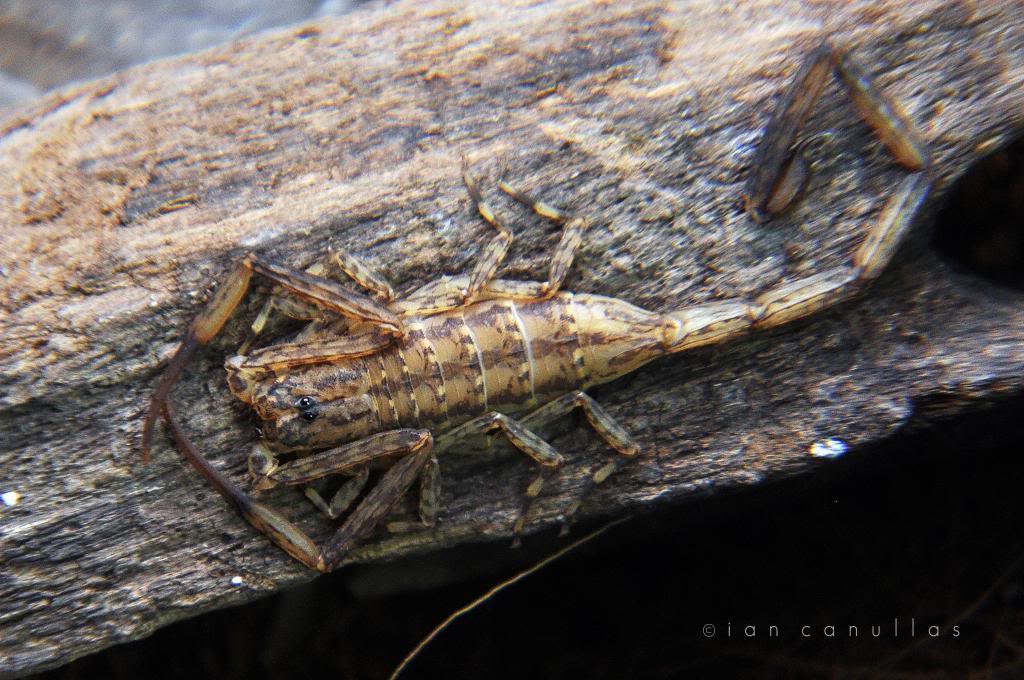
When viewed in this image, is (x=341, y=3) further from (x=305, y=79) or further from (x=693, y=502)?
(x=693, y=502)

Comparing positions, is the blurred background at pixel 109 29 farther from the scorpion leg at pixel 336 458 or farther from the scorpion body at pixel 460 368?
the scorpion leg at pixel 336 458

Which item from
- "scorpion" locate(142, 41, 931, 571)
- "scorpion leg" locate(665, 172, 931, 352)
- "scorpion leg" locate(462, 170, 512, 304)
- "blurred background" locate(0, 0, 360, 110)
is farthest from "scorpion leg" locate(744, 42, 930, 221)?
"blurred background" locate(0, 0, 360, 110)

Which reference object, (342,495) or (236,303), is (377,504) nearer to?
(342,495)

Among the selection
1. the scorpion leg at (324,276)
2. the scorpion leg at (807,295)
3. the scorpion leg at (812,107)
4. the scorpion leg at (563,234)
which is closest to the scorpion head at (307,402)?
the scorpion leg at (324,276)

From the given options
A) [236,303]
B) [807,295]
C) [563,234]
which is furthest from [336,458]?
[807,295]

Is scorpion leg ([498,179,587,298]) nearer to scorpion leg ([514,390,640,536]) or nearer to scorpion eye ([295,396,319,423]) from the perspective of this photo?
scorpion leg ([514,390,640,536])

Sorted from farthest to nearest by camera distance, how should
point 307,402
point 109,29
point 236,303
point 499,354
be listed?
1. point 109,29
2. point 499,354
3. point 307,402
4. point 236,303

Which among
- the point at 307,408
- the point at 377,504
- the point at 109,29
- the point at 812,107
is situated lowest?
the point at 377,504

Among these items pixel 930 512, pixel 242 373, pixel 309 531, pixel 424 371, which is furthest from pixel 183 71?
pixel 930 512
